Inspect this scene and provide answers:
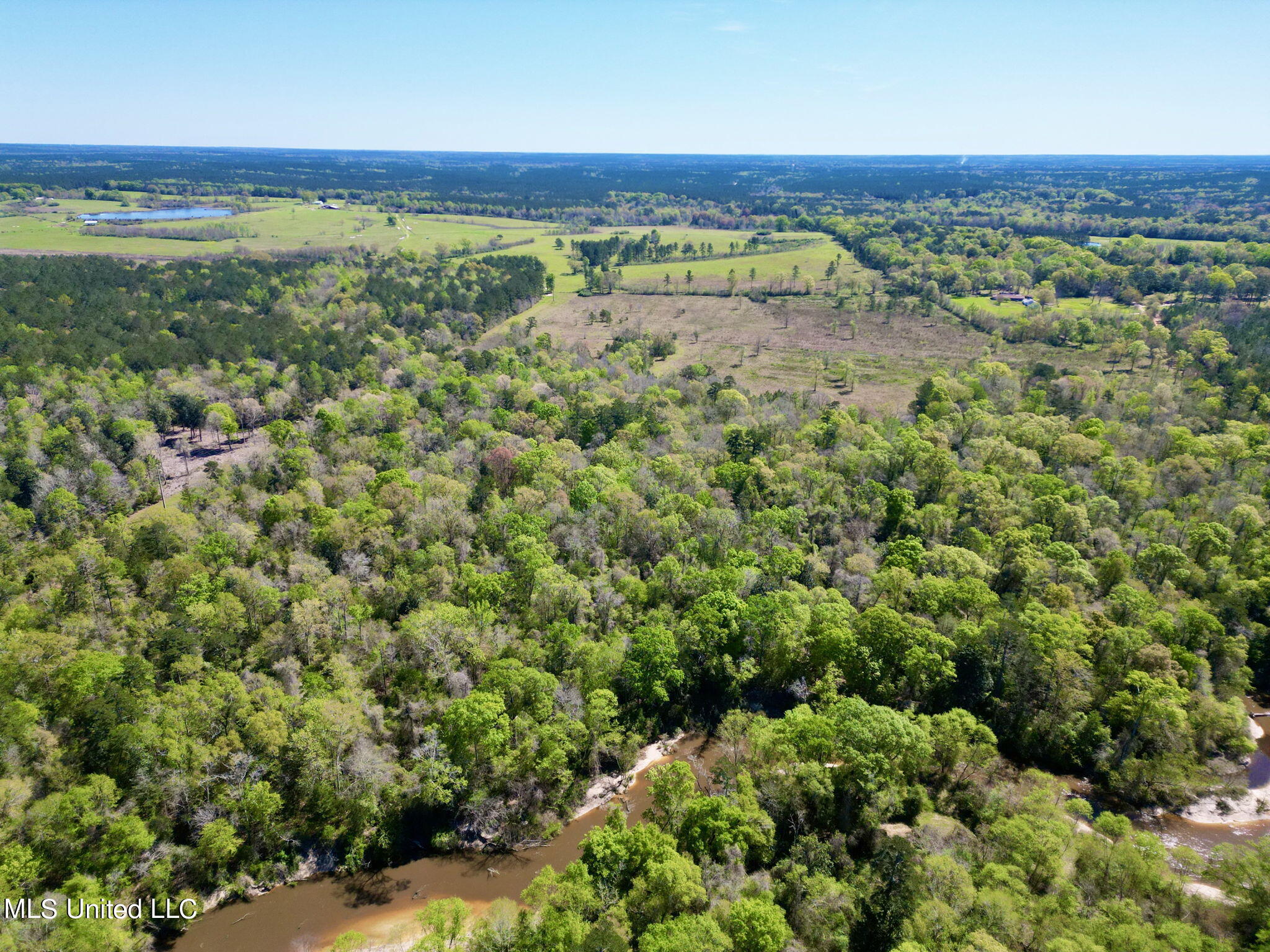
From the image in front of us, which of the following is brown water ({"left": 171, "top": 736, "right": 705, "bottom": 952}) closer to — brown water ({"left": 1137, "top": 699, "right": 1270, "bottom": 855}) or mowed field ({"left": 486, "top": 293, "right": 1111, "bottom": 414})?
brown water ({"left": 1137, "top": 699, "right": 1270, "bottom": 855})

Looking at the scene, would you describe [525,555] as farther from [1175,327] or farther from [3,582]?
[1175,327]

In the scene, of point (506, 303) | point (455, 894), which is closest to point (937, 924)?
point (455, 894)

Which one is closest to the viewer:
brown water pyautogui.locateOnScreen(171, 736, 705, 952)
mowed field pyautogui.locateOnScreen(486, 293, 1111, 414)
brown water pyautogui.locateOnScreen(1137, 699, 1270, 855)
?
brown water pyautogui.locateOnScreen(171, 736, 705, 952)

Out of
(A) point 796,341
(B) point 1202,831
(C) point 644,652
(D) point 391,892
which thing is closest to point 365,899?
(D) point 391,892

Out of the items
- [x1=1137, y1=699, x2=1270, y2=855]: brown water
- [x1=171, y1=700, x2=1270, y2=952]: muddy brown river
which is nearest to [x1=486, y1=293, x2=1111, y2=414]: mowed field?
[x1=1137, y1=699, x2=1270, y2=855]: brown water

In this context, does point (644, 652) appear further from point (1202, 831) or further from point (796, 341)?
point (796, 341)

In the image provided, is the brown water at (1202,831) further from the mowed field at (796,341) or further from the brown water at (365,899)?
the mowed field at (796,341)

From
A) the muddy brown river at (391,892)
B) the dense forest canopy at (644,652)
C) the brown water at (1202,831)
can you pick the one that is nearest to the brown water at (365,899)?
the muddy brown river at (391,892)
